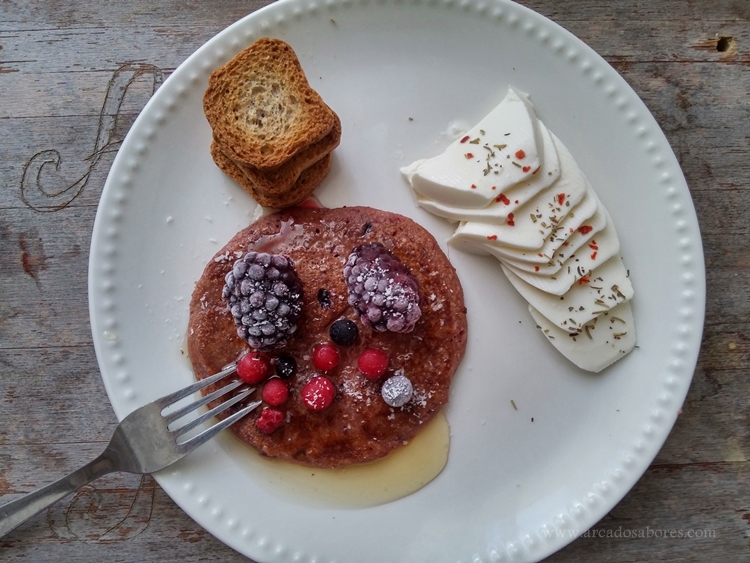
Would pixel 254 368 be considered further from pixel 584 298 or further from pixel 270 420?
pixel 584 298

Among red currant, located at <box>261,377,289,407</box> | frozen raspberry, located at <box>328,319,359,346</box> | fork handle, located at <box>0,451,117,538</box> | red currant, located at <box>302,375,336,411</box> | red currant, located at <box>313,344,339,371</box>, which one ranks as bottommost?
fork handle, located at <box>0,451,117,538</box>

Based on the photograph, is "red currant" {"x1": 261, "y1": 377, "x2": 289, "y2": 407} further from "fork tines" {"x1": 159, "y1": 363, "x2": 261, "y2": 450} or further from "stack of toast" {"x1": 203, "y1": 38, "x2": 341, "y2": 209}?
"stack of toast" {"x1": 203, "y1": 38, "x2": 341, "y2": 209}

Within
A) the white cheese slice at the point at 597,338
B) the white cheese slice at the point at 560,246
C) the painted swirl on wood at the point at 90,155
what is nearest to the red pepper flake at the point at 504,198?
the white cheese slice at the point at 560,246

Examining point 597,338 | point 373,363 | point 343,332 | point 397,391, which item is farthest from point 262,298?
point 597,338

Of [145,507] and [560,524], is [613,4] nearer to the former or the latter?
[560,524]

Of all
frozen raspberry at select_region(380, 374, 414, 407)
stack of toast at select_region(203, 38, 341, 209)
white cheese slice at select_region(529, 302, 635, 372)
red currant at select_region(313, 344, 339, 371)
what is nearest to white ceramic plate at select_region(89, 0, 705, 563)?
white cheese slice at select_region(529, 302, 635, 372)

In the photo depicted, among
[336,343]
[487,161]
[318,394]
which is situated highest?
[487,161]

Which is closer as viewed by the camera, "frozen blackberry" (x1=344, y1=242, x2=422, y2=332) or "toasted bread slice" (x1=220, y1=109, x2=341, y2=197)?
"frozen blackberry" (x1=344, y1=242, x2=422, y2=332)
